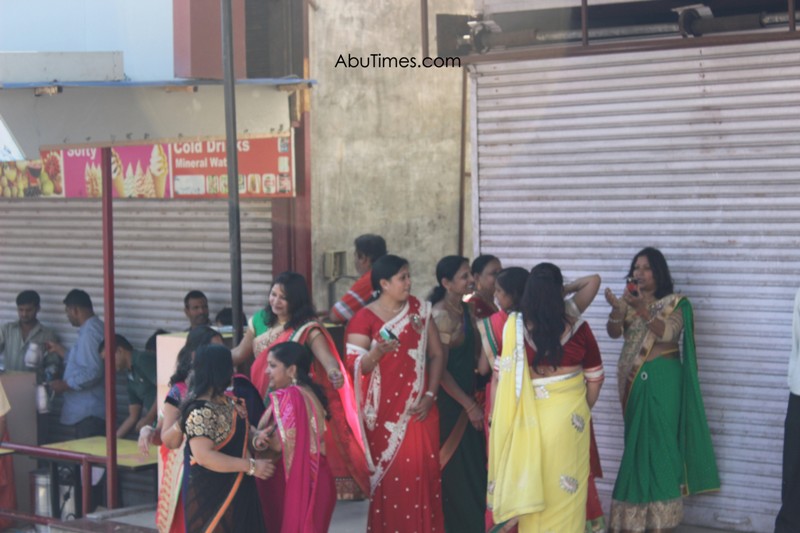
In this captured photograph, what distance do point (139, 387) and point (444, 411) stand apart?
3066 mm

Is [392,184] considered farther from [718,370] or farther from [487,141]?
[718,370]

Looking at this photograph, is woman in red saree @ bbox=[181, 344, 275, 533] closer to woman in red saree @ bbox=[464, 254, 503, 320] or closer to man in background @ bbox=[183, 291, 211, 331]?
woman in red saree @ bbox=[464, 254, 503, 320]

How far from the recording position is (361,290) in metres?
7.62

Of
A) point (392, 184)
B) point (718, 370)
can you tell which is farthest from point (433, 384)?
point (392, 184)

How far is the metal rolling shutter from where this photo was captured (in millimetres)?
9727

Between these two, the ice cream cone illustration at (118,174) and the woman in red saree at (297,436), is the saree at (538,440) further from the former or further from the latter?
the ice cream cone illustration at (118,174)

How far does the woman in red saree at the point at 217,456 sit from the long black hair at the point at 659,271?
7.80 feet

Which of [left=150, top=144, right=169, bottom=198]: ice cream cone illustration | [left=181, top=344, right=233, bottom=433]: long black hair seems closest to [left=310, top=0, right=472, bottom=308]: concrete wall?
[left=150, top=144, right=169, bottom=198]: ice cream cone illustration

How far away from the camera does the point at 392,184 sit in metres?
10.3

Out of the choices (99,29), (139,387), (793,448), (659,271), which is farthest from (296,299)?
(99,29)

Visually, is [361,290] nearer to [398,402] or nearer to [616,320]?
[398,402]

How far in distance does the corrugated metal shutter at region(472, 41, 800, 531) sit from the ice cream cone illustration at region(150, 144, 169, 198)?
3045mm

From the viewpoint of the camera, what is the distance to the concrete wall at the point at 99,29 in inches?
372

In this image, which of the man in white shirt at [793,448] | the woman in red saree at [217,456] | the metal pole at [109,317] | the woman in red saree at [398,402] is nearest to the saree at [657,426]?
the man in white shirt at [793,448]
